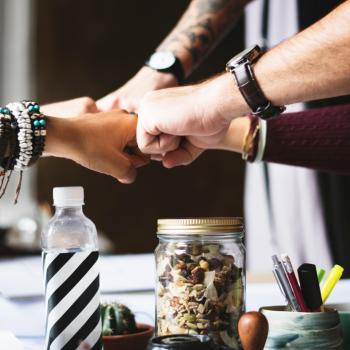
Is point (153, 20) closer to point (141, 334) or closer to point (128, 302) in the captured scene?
point (128, 302)

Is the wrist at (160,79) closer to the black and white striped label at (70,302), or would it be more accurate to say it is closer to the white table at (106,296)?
the white table at (106,296)

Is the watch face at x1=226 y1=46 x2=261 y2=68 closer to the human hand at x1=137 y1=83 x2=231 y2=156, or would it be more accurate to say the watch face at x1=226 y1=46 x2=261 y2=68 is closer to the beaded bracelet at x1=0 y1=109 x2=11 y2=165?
the human hand at x1=137 y1=83 x2=231 y2=156

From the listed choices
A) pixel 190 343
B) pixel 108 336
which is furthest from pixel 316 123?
pixel 190 343

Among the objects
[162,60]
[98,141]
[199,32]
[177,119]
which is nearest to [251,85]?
[177,119]

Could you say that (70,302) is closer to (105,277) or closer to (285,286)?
(285,286)

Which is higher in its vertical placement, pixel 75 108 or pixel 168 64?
pixel 168 64

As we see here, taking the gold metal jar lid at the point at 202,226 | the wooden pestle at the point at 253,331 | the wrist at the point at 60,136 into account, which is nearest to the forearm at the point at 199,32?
the wrist at the point at 60,136

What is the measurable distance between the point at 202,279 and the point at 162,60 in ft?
2.47

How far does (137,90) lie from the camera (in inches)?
51.2

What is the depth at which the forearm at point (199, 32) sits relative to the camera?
1389 mm

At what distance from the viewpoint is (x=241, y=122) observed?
123 centimetres

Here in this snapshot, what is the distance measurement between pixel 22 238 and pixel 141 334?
1396 mm

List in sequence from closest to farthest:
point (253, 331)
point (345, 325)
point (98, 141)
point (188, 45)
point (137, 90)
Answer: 1. point (253, 331)
2. point (345, 325)
3. point (98, 141)
4. point (137, 90)
5. point (188, 45)

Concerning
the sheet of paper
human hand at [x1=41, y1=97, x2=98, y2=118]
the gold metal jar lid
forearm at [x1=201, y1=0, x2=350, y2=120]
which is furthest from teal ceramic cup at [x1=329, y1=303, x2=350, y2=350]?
human hand at [x1=41, y1=97, x2=98, y2=118]
